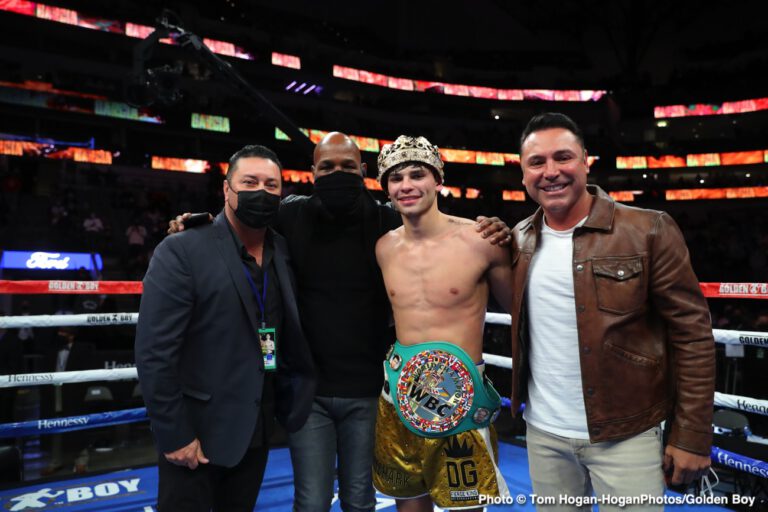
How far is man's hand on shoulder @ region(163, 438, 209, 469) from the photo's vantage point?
190 cm

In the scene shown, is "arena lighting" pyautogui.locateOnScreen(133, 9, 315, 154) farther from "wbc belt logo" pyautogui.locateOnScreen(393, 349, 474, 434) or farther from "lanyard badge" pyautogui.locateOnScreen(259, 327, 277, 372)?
"wbc belt logo" pyautogui.locateOnScreen(393, 349, 474, 434)

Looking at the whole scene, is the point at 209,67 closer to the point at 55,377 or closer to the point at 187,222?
the point at 55,377

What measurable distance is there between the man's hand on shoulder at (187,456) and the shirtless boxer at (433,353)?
71cm

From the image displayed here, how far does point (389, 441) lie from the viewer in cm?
221

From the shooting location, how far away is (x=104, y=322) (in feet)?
11.5

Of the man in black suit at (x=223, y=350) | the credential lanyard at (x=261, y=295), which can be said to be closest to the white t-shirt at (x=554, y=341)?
the man in black suit at (x=223, y=350)

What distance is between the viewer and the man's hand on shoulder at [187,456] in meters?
1.90

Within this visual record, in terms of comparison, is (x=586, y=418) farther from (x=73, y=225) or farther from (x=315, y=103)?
(x=315, y=103)

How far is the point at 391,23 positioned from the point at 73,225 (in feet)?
85.3

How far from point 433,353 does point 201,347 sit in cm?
87

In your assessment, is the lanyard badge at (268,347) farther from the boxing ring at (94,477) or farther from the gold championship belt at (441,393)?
the boxing ring at (94,477)

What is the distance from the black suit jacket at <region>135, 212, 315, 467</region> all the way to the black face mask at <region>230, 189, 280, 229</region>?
0.35 feet

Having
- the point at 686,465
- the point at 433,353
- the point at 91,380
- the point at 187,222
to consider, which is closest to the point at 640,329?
the point at 686,465

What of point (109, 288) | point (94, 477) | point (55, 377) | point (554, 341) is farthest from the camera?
point (94, 477)
